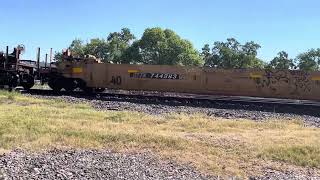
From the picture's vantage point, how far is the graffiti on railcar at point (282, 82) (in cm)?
2530

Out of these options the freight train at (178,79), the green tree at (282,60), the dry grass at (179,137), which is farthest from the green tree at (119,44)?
the dry grass at (179,137)

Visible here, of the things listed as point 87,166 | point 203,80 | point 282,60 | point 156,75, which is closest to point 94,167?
point 87,166

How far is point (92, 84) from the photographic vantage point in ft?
90.8

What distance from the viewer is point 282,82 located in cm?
2558

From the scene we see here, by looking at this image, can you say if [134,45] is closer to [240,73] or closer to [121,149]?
[240,73]

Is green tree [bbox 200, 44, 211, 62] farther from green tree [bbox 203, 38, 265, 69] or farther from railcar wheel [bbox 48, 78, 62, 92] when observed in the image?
railcar wheel [bbox 48, 78, 62, 92]

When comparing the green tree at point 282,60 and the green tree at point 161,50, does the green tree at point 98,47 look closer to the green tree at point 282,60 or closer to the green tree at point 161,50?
the green tree at point 161,50

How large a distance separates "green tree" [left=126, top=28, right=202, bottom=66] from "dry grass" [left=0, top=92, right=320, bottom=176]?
260ft

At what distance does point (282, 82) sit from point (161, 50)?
71.7 metres

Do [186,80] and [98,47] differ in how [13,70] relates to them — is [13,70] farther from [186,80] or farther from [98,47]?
[98,47]

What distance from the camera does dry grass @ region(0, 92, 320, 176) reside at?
33.6 ft

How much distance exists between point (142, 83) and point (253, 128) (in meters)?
13.0

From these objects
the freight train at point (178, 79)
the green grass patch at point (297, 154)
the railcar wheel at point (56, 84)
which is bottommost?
the green grass patch at point (297, 154)

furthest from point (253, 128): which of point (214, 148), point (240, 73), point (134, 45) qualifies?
point (134, 45)
